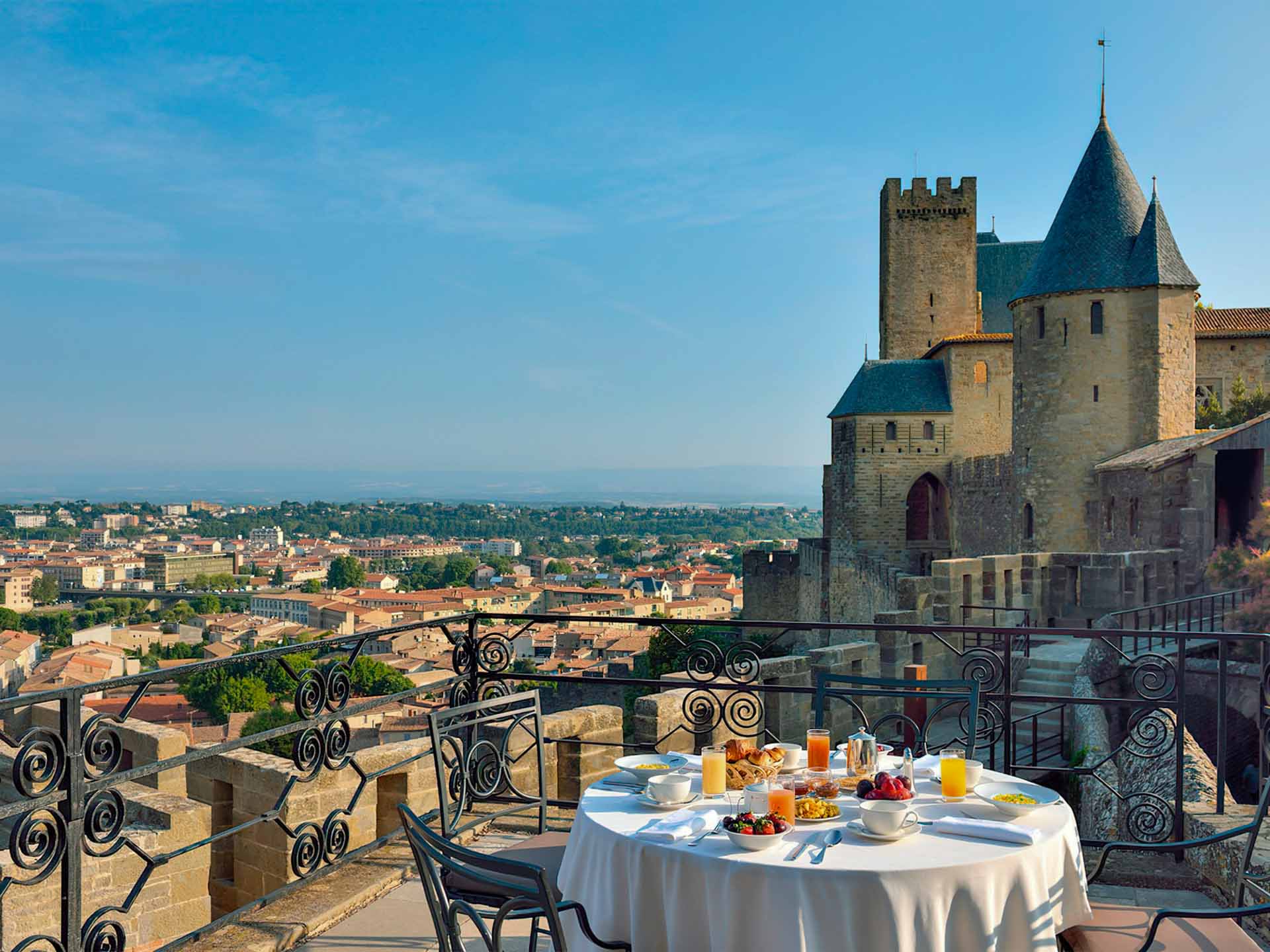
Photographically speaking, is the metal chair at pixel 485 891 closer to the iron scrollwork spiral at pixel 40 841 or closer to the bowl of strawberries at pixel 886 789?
the bowl of strawberries at pixel 886 789

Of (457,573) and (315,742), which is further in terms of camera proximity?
(457,573)

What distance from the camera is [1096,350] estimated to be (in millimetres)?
22375

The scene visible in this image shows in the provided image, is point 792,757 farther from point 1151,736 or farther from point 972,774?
point 1151,736

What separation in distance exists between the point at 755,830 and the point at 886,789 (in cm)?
55

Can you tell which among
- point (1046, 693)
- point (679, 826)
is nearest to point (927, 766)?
point (679, 826)

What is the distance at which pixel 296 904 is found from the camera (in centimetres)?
398

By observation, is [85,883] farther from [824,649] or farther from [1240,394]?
[1240,394]

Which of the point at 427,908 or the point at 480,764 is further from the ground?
the point at 480,764

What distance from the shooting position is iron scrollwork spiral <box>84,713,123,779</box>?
3.07 meters

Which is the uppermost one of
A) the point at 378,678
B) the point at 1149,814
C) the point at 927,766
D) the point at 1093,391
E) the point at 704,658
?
the point at 1093,391

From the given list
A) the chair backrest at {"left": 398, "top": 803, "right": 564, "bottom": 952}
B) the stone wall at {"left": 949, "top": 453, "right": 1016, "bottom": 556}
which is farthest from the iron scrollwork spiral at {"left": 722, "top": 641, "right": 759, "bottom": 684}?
the stone wall at {"left": 949, "top": 453, "right": 1016, "bottom": 556}

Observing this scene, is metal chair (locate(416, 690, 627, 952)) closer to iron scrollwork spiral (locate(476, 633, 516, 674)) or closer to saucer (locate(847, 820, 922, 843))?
iron scrollwork spiral (locate(476, 633, 516, 674))

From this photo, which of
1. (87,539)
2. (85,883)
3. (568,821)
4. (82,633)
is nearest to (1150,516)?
(568,821)

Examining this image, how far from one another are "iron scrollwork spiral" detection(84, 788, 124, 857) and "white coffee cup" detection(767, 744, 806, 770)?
6.92 ft
